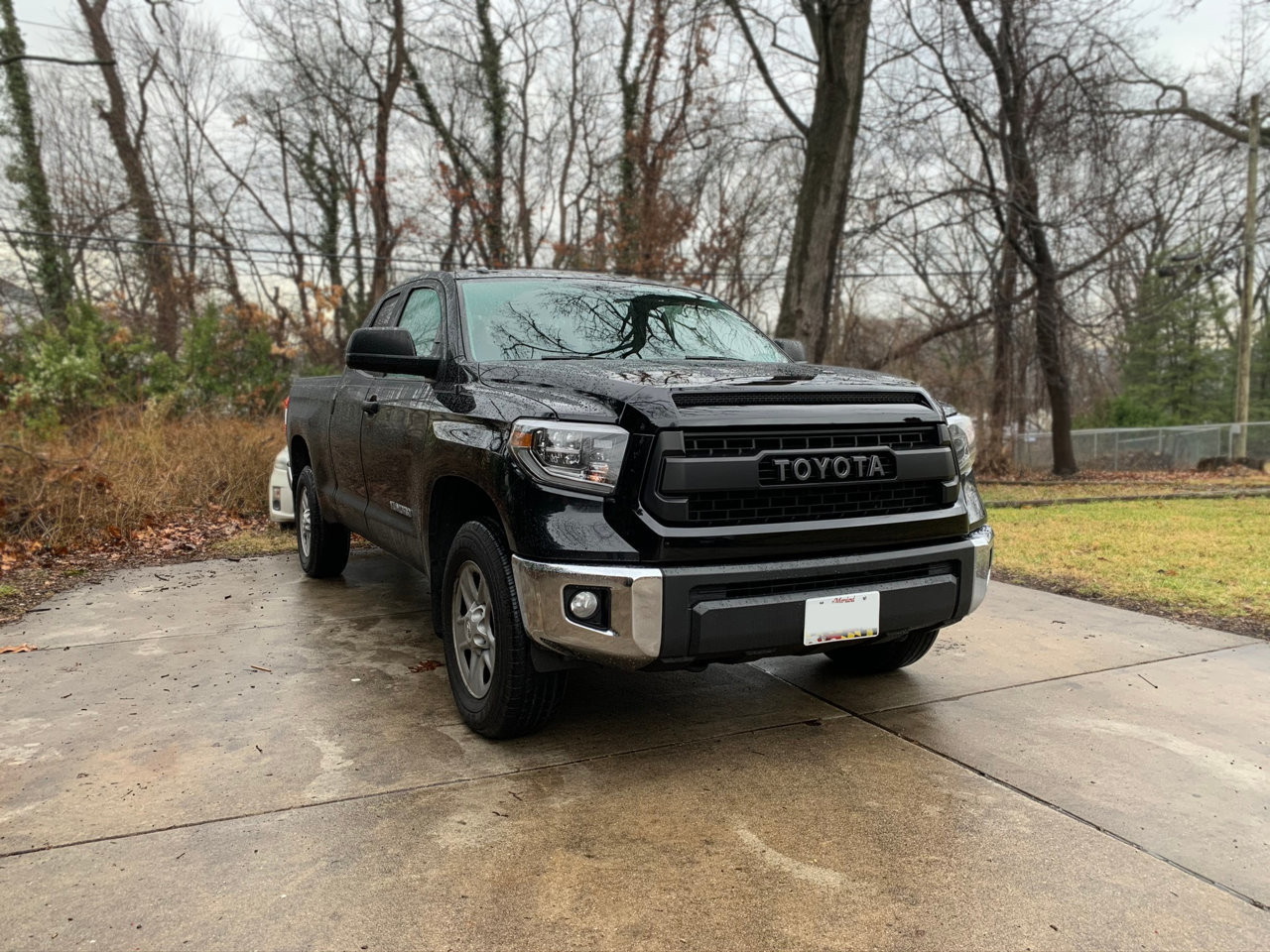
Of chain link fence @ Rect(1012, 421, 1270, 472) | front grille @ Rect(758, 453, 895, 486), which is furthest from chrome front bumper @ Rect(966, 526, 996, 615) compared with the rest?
chain link fence @ Rect(1012, 421, 1270, 472)

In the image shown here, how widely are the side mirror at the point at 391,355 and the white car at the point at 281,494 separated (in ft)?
13.8

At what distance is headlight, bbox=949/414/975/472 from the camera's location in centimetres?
361

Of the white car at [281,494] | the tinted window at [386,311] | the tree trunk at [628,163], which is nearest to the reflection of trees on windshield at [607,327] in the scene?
the tinted window at [386,311]

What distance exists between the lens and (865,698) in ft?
12.9

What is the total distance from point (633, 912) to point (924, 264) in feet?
73.0

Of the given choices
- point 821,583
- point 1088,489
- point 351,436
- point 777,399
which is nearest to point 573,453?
point 777,399

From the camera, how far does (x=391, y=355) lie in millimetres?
3936

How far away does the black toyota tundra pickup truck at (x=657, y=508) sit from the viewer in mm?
2877

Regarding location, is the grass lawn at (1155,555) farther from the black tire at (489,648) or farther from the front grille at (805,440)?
the black tire at (489,648)

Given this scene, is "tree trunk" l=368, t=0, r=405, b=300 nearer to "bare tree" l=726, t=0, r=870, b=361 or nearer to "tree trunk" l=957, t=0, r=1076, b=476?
"bare tree" l=726, t=0, r=870, b=361

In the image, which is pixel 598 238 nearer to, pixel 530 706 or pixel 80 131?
pixel 80 131

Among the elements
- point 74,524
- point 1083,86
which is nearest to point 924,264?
point 1083,86

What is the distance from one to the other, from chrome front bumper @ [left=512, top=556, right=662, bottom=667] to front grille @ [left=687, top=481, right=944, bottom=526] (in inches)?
11.4

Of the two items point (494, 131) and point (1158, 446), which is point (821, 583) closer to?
point (494, 131)
